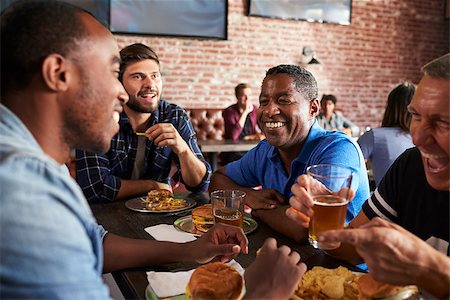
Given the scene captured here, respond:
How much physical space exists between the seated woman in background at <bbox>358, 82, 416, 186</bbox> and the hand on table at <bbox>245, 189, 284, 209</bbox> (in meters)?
1.36

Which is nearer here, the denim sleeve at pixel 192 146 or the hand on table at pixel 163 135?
the hand on table at pixel 163 135

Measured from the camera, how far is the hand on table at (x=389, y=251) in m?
0.80

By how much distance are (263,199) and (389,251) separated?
0.88 metres

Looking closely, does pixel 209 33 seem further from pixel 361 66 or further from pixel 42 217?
pixel 42 217

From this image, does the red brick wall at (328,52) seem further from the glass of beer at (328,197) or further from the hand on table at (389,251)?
the hand on table at (389,251)

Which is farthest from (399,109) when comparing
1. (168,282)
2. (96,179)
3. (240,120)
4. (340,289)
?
(240,120)

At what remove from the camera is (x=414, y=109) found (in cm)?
110

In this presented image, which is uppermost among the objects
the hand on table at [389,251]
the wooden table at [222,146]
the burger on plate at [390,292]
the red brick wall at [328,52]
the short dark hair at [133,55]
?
the red brick wall at [328,52]

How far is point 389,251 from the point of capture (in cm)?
82

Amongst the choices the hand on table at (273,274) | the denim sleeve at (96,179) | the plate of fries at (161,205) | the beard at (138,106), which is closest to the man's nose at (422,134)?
the hand on table at (273,274)

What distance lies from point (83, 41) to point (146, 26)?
4816 millimetres

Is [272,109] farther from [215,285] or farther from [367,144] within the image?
[367,144]

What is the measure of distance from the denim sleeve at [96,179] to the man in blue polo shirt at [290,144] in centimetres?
51

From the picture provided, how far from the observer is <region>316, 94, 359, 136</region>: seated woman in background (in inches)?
217
